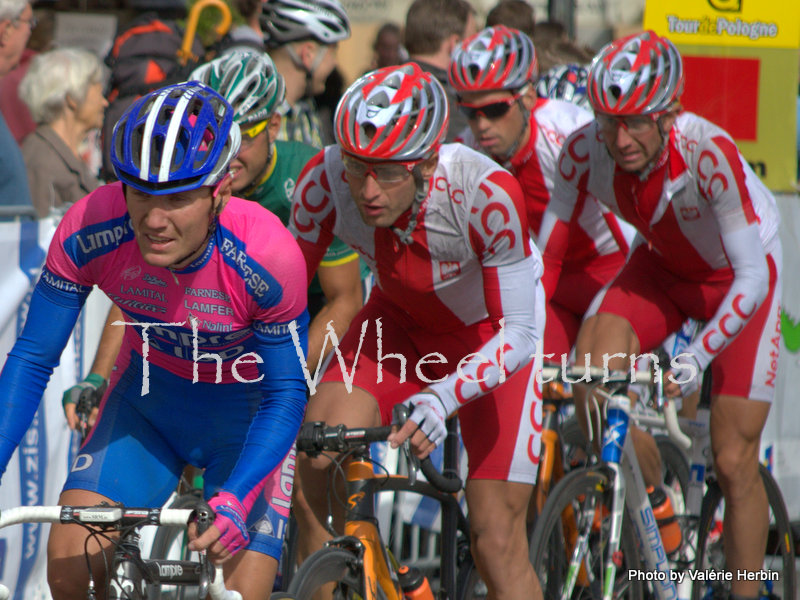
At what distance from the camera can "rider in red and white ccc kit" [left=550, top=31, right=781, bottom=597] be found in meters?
4.89

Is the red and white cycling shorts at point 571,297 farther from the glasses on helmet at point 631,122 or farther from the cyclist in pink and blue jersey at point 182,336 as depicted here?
the cyclist in pink and blue jersey at point 182,336

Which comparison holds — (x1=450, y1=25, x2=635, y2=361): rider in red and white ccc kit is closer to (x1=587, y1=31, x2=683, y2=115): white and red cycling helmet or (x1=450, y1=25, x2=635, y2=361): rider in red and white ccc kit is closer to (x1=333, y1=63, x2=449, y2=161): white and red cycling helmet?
(x1=587, y1=31, x2=683, y2=115): white and red cycling helmet

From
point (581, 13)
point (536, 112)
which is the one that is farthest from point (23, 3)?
point (581, 13)

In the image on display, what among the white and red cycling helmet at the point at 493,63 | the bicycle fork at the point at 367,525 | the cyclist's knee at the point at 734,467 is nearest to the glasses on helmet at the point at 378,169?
the bicycle fork at the point at 367,525

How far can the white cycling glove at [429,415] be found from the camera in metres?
3.42

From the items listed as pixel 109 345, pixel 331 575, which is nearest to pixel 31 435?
pixel 109 345

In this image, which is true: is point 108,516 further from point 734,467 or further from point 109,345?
point 734,467

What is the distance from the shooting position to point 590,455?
204 inches

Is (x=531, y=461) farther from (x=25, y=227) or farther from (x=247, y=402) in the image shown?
(x=25, y=227)

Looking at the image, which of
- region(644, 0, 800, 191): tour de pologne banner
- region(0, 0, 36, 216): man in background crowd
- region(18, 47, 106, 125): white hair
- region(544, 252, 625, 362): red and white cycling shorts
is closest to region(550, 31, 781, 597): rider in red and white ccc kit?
region(544, 252, 625, 362): red and white cycling shorts

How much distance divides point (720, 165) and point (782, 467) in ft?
10.6

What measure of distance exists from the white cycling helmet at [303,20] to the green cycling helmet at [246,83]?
102 cm

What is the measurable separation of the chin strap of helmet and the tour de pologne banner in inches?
165

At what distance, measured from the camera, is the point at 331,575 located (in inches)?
136
